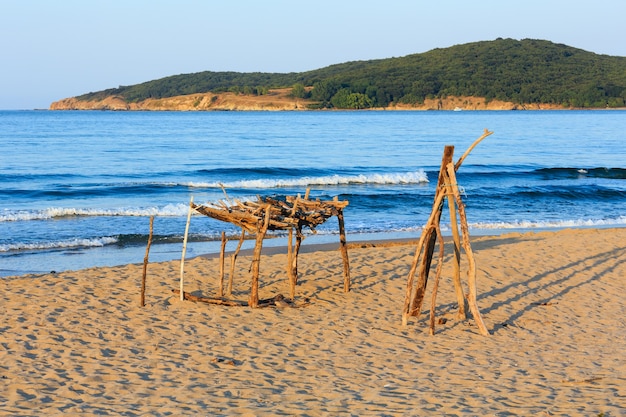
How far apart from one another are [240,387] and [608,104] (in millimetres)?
121836

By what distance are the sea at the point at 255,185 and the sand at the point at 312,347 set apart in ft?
6.13

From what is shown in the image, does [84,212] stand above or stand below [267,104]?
below

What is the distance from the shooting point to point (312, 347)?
7.69m

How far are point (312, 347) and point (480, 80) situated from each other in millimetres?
A: 122812

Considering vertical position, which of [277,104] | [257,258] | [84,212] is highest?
[277,104]

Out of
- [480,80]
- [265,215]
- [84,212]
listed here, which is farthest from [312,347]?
[480,80]

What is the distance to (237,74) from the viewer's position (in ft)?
558

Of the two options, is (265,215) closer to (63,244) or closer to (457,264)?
(457,264)

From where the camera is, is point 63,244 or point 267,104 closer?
point 63,244

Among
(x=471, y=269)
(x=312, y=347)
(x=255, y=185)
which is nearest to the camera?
(x=312, y=347)

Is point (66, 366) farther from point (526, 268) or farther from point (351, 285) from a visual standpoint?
point (526, 268)

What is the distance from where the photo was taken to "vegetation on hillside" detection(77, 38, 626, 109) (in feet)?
393

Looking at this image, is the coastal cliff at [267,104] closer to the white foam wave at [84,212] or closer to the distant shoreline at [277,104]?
the distant shoreline at [277,104]

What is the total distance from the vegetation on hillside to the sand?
113210 mm
